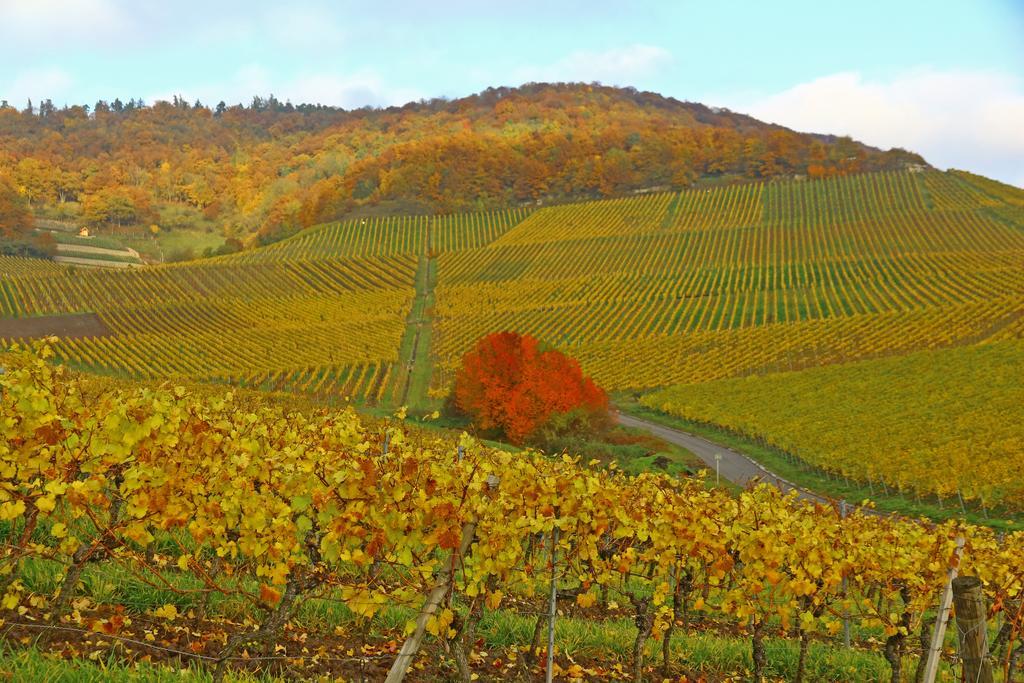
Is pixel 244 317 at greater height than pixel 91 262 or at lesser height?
lesser

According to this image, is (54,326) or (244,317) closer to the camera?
(54,326)

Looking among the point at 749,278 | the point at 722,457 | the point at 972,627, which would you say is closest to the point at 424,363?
the point at 722,457

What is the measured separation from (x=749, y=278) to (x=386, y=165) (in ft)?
256

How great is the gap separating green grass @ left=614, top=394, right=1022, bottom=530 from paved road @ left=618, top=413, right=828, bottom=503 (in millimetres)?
492

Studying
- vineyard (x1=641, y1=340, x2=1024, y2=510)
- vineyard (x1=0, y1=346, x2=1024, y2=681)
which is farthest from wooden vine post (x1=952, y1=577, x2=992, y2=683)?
vineyard (x1=641, y1=340, x2=1024, y2=510)

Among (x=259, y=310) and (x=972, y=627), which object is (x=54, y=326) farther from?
(x=972, y=627)

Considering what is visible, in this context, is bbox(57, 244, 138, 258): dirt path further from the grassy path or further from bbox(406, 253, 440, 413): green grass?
bbox(406, 253, 440, 413): green grass

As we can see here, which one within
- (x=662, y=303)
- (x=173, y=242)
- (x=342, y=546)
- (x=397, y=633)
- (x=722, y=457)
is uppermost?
(x=173, y=242)

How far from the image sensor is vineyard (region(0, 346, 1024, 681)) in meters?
5.25

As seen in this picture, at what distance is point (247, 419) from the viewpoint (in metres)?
8.98

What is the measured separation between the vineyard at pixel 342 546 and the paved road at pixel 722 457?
24069 mm

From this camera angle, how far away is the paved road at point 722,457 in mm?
33906

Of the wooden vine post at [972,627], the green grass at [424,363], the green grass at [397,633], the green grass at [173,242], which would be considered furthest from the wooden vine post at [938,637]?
the green grass at [173,242]

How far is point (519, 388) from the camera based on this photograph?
43.5 metres
